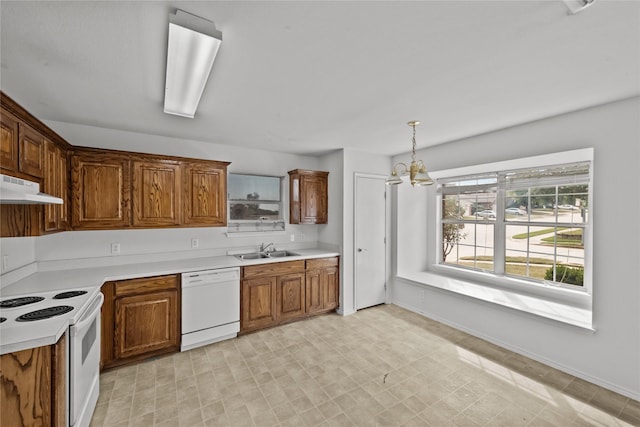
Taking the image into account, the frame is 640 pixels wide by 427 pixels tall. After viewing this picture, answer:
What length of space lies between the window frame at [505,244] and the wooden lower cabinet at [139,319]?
12.4 feet

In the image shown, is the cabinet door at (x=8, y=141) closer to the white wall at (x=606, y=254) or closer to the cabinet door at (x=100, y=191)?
the cabinet door at (x=100, y=191)

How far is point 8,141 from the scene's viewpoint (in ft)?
5.81

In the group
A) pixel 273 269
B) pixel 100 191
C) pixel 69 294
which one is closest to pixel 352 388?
pixel 273 269

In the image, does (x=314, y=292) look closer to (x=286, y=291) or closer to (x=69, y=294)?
(x=286, y=291)

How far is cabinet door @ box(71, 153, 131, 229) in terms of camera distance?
2719 millimetres

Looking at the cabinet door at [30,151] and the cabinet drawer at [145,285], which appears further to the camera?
the cabinet drawer at [145,285]

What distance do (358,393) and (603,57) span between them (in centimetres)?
294

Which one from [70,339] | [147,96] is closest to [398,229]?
[147,96]

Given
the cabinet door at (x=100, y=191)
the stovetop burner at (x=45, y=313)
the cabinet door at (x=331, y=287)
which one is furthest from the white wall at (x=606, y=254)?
the cabinet door at (x=100, y=191)

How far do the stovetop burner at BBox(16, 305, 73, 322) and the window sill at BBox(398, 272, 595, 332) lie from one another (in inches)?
152

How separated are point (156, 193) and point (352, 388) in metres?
2.88

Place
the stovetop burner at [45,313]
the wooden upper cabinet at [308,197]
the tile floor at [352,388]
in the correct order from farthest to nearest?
1. the wooden upper cabinet at [308,197]
2. the tile floor at [352,388]
3. the stovetop burner at [45,313]

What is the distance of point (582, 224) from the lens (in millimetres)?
3006

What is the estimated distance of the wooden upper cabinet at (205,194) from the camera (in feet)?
10.8
